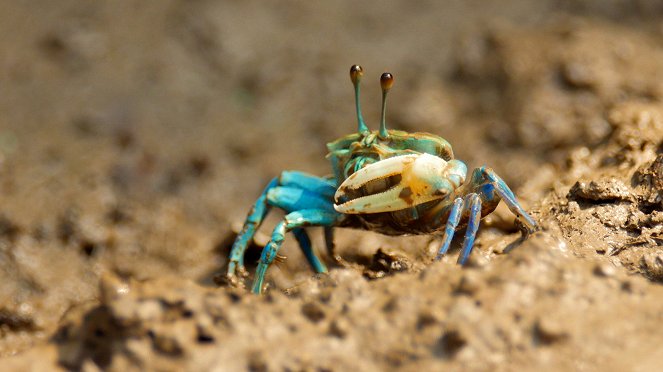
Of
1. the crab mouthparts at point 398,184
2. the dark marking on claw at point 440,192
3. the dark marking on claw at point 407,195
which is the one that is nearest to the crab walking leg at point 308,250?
the crab mouthparts at point 398,184

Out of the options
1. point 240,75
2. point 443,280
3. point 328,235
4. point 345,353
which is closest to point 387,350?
point 345,353

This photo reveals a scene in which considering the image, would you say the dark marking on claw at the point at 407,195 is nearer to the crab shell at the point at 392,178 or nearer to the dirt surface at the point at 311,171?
the crab shell at the point at 392,178

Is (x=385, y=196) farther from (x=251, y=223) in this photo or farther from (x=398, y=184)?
(x=251, y=223)

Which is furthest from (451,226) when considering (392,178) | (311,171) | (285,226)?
(311,171)

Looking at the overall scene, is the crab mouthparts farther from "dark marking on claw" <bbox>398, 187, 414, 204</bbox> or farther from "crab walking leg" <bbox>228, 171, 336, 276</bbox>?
"crab walking leg" <bbox>228, 171, 336, 276</bbox>

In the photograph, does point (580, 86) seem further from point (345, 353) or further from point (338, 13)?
point (345, 353)

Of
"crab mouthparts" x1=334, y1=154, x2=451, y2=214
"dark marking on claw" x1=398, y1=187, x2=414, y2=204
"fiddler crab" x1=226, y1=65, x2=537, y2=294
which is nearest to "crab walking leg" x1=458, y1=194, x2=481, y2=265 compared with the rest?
"fiddler crab" x1=226, y1=65, x2=537, y2=294
